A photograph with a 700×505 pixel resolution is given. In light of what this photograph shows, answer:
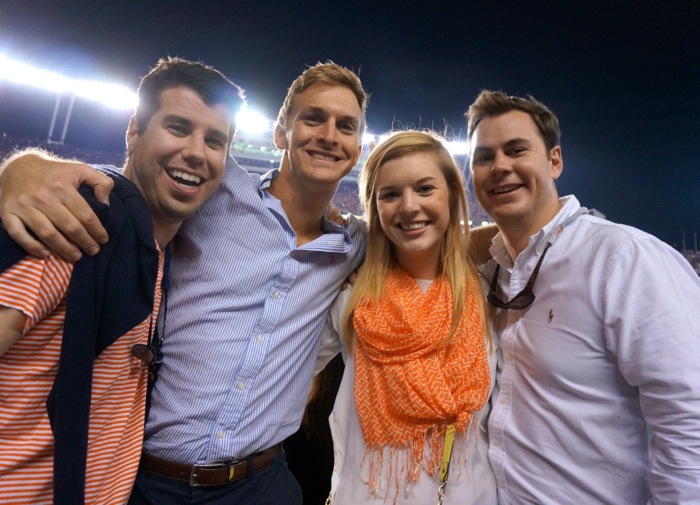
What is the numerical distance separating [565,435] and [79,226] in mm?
1796

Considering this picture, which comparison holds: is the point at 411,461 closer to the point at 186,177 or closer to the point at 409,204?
the point at 409,204

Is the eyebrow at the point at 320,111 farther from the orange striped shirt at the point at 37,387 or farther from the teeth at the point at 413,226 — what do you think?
the orange striped shirt at the point at 37,387

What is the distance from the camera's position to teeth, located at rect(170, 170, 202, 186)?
1.49 meters

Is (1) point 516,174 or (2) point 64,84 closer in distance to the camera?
(1) point 516,174

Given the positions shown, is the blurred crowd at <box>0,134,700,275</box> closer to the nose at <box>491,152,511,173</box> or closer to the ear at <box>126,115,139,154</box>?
the nose at <box>491,152,511,173</box>

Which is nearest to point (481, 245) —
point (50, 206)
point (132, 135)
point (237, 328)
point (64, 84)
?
point (237, 328)

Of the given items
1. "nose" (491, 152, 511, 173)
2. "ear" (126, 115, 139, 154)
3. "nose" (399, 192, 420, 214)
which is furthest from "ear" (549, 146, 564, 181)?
"ear" (126, 115, 139, 154)

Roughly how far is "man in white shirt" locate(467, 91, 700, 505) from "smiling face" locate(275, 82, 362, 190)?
70 cm

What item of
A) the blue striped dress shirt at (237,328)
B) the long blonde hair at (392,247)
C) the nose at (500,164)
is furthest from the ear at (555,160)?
the blue striped dress shirt at (237,328)

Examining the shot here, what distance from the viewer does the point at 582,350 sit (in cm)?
149

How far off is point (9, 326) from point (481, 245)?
2078mm

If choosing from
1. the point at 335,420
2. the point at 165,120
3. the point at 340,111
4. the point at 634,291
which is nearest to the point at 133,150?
the point at 165,120

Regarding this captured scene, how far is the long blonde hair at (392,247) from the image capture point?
190 centimetres

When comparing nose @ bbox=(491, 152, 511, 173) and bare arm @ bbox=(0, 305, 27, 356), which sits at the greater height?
nose @ bbox=(491, 152, 511, 173)
